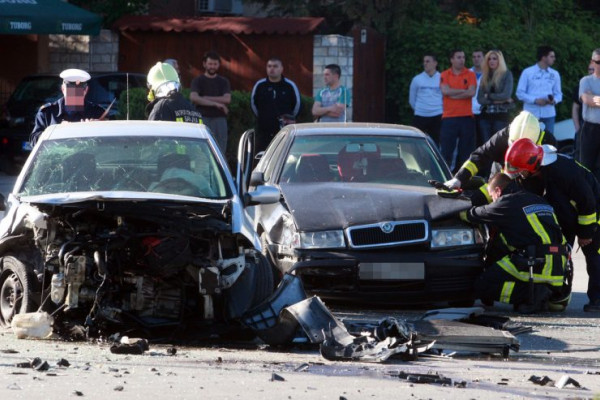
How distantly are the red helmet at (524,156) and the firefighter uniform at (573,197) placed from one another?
24 centimetres

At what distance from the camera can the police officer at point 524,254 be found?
1052 cm

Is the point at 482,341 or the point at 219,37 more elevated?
the point at 219,37

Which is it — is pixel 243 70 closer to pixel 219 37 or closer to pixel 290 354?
pixel 219 37

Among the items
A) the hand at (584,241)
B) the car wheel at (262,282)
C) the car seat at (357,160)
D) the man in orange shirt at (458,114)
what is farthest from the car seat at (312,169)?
the man in orange shirt at (458,114)

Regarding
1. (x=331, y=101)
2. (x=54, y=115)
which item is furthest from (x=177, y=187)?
(x=331, y=101)

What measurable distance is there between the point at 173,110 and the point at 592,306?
3.93 meters

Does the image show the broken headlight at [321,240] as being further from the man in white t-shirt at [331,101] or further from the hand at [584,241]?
the man in white t-shirt at [331,101]

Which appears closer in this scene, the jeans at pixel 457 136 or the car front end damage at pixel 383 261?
the car front end damage at pixel 383 261

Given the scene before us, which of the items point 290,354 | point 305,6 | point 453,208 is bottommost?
point 290,354

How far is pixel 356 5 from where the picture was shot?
28.7 m

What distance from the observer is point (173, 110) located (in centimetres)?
1194

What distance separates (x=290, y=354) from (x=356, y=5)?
20.9m

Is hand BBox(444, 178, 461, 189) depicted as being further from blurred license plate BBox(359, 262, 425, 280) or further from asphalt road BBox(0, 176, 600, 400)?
asphalt road BBox(0, 176, 600, 400)

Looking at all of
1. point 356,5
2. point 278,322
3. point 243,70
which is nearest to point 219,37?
point 243,70
